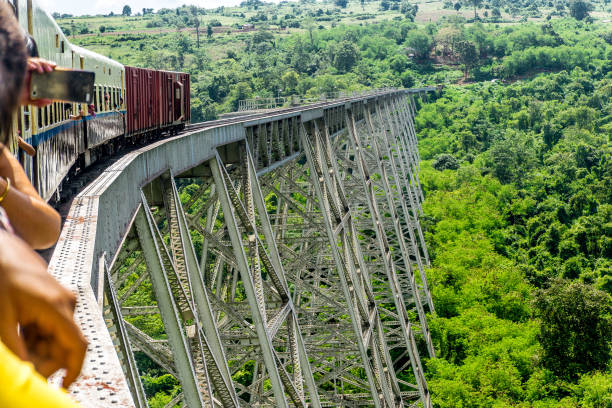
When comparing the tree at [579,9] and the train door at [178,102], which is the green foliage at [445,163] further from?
the tree at [579,9]

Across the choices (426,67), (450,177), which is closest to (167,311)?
(450,177)

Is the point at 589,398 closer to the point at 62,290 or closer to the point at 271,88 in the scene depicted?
the point at 62,290

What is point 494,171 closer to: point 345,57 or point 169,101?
point 169,101

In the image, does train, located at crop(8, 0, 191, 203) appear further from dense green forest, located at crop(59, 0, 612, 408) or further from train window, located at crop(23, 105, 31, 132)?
dense green forest, located at crop(59, 0, 612, 408)

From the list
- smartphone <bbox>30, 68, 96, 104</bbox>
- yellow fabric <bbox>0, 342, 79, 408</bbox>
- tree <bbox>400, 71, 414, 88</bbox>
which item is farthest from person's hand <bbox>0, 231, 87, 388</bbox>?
tree <bbox>400, 71, 414, 88</bbox>

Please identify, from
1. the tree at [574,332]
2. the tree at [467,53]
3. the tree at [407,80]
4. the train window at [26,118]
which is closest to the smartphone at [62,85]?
the train window at [26,118]

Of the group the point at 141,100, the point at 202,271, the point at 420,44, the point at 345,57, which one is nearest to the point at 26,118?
the point at 202,271
